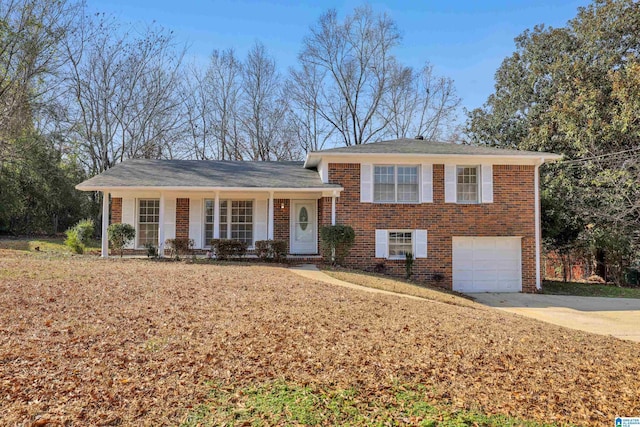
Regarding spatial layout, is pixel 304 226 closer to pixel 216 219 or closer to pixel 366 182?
pixel 366 182

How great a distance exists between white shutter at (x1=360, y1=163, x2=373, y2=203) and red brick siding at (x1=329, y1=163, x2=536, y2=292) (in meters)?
0.14

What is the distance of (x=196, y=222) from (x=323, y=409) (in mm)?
13361

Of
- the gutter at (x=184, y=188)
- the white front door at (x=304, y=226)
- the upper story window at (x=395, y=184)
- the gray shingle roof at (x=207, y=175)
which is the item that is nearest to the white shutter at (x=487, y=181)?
the upper story window at (x=395, y=184)

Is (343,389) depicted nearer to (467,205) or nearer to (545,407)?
(545,407)

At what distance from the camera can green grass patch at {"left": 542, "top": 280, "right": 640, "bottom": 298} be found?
14.1 metres

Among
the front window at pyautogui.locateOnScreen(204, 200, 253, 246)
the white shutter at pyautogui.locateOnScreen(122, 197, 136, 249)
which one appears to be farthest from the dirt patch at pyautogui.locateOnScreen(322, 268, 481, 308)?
the white shutter at pyautogui.locateOnScreen(122, 197, 136, 249)

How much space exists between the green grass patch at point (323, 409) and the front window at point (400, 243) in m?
10.8

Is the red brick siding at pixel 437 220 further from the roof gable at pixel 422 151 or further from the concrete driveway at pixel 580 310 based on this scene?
the concrete driveway at pixel 580 310

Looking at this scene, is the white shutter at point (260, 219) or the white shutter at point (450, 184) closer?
the white shutter at point (450, 184)

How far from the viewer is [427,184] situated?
14.7m

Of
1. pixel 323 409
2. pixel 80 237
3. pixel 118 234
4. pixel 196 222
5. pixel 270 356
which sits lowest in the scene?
pixel 323 409

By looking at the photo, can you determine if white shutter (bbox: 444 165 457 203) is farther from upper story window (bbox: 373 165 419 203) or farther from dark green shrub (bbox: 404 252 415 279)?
dark green shrub (bbox: 404 252 415 279)

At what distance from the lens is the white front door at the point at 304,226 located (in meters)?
16.2

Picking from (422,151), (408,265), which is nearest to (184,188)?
(408,265)
